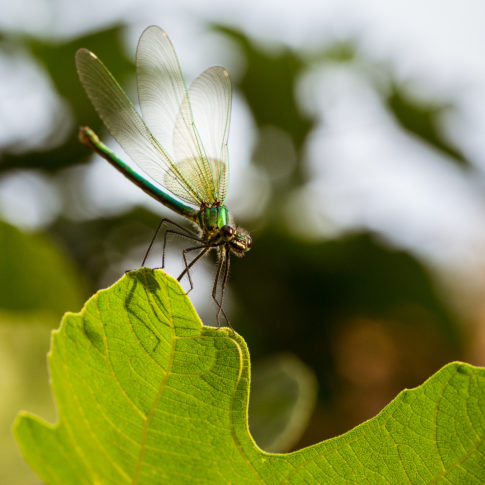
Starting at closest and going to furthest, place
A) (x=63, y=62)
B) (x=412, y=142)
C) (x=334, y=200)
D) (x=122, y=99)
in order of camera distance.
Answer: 1. (x=122, y=99)
2. (x=63, y=62)
3. (x=334, y=200)
4. (x=412, y=142)

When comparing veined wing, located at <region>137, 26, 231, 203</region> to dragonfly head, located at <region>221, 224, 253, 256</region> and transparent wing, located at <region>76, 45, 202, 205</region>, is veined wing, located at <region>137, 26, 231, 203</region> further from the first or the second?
dragonfly head, located at <region>221, 224, 253, 256</region>

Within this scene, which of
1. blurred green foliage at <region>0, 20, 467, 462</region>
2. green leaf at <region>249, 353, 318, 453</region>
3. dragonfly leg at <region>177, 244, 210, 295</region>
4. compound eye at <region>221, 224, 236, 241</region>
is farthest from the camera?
blurred green foliage at <region>0, 20, 467, 462</region>

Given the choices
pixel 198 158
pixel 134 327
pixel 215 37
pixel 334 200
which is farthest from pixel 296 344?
pixel 134 327

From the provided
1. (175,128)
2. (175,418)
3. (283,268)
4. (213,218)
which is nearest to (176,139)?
(175,128)

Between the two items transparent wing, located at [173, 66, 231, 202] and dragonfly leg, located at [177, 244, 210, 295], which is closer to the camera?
dragonfly leg, located at [177, 244, 210, 295]

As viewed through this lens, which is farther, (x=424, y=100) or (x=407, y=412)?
(x=424, y=100)

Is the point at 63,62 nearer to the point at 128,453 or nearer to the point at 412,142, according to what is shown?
the point at 412,142

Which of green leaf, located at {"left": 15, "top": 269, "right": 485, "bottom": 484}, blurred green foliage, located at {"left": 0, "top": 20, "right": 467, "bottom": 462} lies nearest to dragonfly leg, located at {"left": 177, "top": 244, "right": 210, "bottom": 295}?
green leaf, located at {"left": 15, "top": 269, "right": 485, "bottom": 484}
